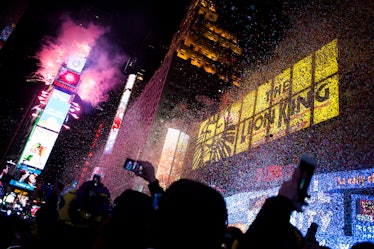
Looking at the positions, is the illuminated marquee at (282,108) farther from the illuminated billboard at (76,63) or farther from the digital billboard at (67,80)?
the illuminated billboard at (76,63)

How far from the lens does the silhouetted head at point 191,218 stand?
4.33 ft

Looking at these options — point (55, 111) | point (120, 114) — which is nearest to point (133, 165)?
point (55, 111)

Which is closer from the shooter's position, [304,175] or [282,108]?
[304,175]

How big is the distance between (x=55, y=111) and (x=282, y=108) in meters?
20.3

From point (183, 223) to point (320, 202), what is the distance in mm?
11314

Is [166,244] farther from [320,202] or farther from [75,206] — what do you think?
[320,202]

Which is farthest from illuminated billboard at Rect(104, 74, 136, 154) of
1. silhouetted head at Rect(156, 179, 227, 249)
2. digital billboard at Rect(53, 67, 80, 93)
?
silhouetted head at Rect(156, 179, 227, 249)

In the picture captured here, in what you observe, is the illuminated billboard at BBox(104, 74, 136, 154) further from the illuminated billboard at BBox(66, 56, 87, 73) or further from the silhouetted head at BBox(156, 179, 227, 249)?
the silhouetted head at BBox(156, 179, 227, 249)

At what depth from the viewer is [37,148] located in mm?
22656

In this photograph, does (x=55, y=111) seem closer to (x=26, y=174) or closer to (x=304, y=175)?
(x=26, y=174)

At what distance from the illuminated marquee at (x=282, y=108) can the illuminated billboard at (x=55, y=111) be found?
13.9m

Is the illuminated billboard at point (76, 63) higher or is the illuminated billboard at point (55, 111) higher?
the illuminated billboard at point (76, 63)

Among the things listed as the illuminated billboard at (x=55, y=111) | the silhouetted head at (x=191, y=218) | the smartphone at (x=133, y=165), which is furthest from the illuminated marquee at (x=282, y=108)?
the illuminated billboard at (x=55, y=111)

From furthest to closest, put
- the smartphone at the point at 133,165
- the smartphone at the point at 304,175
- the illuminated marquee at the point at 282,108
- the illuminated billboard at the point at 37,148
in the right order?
the illuminated billboard at the point at 37,148
the illuminated marquee at the point at 282,108
the smartphone at the point at 133,165
the smartphone at the point at 304,175
